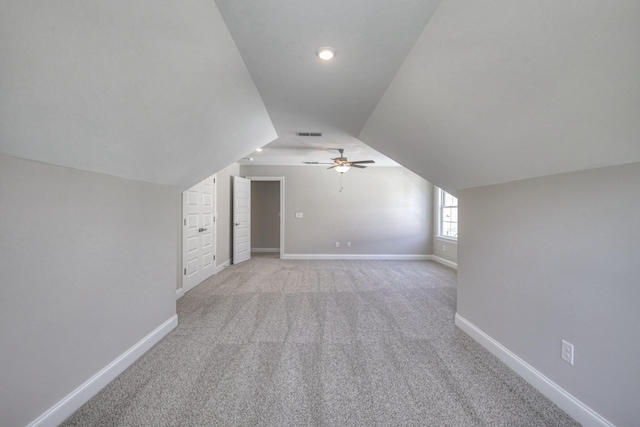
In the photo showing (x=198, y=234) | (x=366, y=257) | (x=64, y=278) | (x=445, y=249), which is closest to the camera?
(x=64, y=278)

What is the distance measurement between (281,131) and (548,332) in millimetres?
3600

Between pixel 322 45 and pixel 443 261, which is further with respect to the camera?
pixel 443 261

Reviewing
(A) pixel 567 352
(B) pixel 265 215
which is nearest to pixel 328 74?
(A) pixel 567 352

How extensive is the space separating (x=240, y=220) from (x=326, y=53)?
210 inches

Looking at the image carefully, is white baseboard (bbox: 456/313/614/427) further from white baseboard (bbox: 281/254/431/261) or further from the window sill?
white baseboard (bbox: 281/254/431/261)

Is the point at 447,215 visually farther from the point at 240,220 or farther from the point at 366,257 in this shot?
the point at 240,220

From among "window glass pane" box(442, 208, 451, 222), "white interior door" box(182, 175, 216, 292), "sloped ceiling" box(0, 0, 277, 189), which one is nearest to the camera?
"sloped ceiling" box(0, 0, 277, 189)

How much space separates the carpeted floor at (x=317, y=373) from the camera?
1.82 m

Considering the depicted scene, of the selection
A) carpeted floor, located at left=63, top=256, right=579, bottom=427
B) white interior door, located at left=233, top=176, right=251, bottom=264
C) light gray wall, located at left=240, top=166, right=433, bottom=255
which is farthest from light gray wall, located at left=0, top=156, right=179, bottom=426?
light gray wall, located at left=240, top=166, right=433, bottom=255

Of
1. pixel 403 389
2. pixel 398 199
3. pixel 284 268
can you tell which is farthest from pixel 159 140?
pixel 398 199

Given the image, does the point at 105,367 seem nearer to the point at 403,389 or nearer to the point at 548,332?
the point at 403,389

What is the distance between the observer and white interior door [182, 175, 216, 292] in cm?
431

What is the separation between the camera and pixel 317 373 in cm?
228

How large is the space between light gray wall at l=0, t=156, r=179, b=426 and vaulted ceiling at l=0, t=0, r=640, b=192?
0.61ft
